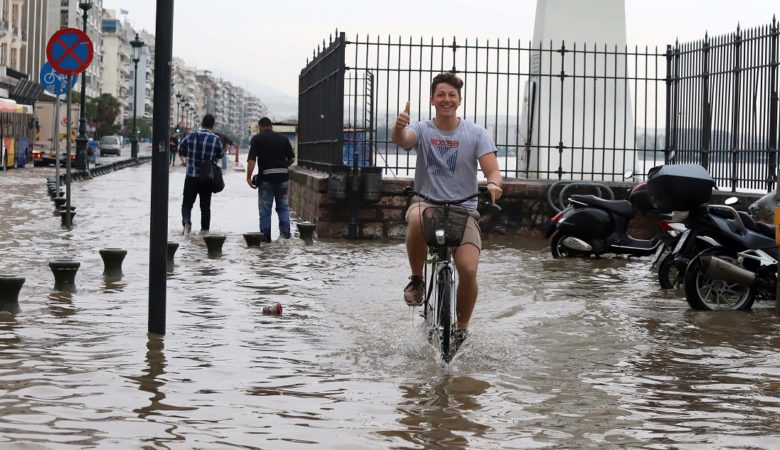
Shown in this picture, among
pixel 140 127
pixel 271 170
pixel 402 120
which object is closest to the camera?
pixel 402 120

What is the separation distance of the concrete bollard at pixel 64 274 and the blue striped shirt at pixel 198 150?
728cm

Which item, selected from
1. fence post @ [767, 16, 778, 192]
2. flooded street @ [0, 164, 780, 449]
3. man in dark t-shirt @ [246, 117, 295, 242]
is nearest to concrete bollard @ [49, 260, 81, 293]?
flooded street @ [0, 164, 780, 449]

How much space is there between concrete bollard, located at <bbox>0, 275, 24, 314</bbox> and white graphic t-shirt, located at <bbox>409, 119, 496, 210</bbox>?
10.0 ft

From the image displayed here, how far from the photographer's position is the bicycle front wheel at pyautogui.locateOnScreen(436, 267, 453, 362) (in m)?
7.30

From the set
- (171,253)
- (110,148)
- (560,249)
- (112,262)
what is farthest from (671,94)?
(110,148)

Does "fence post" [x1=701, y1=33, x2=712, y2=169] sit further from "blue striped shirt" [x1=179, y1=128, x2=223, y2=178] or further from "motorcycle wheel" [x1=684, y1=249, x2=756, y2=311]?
"motorcycle wheel" [x1=684, y1=249, x2=756, y2=311]

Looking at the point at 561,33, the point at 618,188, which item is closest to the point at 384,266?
the point at 618,188

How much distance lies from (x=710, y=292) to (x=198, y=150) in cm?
896

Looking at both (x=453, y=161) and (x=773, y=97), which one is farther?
(x=773, y=97)

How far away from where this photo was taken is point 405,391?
6.65 m

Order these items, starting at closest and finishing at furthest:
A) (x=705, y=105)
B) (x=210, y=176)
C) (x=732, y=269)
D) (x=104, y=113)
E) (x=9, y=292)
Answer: (x=9, y=292) < (x=732, y=269) < (x=210, y=176) < (x=705, y=105) < (x=104, y=113)

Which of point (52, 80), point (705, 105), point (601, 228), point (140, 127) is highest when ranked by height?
point (140, 127)

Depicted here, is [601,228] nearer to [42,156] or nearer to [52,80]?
[52,80]

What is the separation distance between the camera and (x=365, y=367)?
24.4 ft
